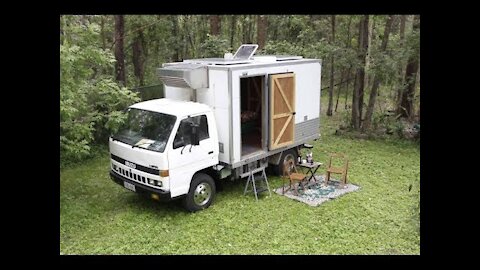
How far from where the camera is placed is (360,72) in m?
14.5

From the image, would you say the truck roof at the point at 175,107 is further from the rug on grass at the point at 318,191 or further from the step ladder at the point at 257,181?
the rug on grass at the point at 318,191

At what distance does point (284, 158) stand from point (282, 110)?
54.0 inches

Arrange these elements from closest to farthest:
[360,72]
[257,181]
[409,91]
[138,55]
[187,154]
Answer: [187,154] < [257,181] < [360,72] < [409,91] < [138,55]

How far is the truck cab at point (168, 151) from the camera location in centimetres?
742

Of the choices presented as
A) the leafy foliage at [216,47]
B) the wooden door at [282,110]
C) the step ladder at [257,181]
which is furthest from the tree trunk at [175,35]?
the step ladder at [257,181]

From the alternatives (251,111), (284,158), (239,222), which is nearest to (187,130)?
(239,222)

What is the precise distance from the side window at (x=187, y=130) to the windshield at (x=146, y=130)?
0.56 ft

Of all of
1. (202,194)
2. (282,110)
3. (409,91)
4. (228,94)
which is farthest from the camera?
(409,91)

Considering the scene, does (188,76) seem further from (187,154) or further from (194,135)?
(187,154)

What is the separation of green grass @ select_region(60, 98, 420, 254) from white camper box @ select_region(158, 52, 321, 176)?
1071 millimetres

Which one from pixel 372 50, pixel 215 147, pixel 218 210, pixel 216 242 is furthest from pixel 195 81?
pixel 372 50

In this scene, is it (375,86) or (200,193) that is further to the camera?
(375,86)

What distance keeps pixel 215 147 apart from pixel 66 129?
9.70 feet

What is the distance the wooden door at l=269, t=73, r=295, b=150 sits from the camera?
9.01 meters
